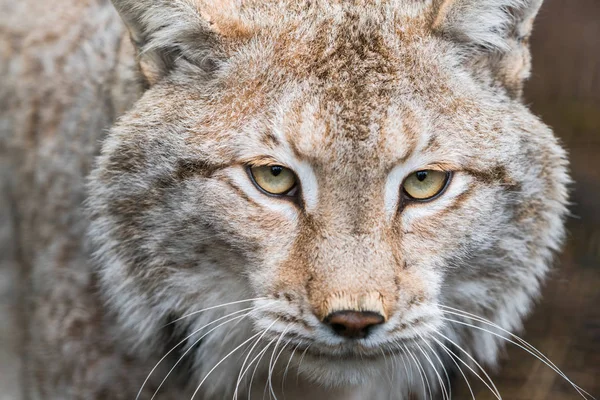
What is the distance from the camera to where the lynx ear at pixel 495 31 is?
3764mm

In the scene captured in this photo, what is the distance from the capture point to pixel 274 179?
3.61 m

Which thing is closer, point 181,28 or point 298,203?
point 298,203

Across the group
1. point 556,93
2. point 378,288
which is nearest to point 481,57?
point 378,288

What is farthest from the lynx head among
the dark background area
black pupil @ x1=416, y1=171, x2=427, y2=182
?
the dark background area

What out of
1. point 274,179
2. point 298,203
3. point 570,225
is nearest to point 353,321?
point 298,203

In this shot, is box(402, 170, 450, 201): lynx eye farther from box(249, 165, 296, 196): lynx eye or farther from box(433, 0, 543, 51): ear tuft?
box(433, 0, 543, 51): ear tuft

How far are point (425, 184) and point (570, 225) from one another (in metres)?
3.91

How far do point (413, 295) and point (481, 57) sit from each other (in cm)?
115

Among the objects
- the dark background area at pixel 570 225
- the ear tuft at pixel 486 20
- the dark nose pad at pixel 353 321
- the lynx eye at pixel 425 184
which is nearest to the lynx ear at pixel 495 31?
the ear tuft at pixel 486 20

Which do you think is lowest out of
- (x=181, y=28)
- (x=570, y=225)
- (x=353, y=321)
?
(x=353, y=321)

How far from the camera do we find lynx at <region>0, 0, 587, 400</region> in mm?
3463

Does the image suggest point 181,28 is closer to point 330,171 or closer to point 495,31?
point 330,171

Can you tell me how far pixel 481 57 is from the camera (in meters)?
3.95

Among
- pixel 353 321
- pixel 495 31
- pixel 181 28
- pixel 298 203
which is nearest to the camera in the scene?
pixel 353 321
